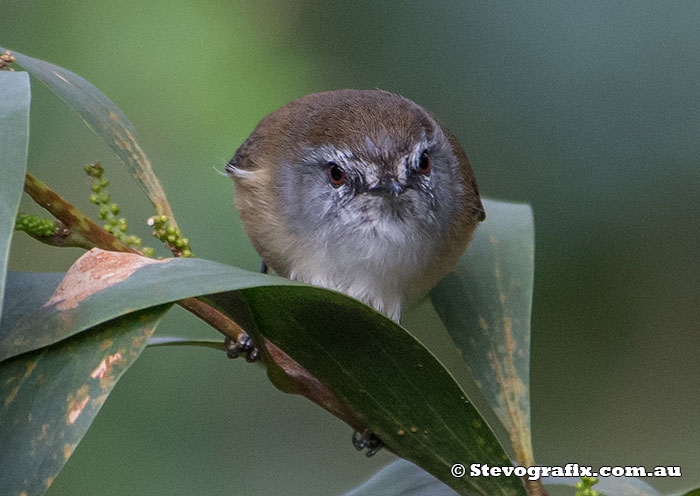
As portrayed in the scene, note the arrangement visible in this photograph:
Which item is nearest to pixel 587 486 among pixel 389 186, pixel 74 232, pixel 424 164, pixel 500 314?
pixel 500 314

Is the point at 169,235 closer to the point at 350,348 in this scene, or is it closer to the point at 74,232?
the point at 74,232

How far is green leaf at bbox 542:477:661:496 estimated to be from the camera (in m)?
1.77

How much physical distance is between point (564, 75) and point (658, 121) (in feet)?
1.67

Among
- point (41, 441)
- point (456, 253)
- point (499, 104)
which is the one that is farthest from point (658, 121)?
point (41, 441)

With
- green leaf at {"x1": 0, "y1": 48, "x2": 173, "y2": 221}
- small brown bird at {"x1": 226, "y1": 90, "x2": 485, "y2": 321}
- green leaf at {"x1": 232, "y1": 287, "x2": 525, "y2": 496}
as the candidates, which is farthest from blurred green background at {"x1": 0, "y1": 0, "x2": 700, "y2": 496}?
green leaf at {"x1": 232, "y1": 287, "x2": 525, "y2": 496}

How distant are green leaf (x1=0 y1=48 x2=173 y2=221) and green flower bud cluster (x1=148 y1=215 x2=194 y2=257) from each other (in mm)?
111

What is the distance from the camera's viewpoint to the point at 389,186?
2455 millimetres

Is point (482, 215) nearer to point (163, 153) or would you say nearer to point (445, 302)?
point (445, 302)

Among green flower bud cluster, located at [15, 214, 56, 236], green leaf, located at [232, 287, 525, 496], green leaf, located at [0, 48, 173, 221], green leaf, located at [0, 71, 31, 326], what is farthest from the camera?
green leaf, located at [0, 48, 173, 221]

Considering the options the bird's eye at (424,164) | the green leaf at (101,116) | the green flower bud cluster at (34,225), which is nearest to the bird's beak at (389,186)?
the bird's eye at (424,164)

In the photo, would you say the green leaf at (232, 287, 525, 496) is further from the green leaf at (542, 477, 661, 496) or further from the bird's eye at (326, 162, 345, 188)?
the bird's eye at (326, 162, 345, 188)

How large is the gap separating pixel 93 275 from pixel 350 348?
18.5 inches

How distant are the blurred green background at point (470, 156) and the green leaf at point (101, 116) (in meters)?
1.37

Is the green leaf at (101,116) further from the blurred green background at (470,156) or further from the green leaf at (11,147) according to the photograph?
the blurred green background at (470,156)
